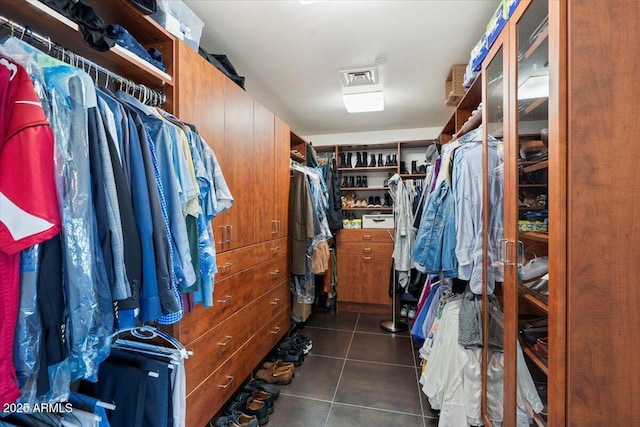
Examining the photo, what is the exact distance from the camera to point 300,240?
2639 mm

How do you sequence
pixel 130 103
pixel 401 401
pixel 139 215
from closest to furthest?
pixel 139 215 < pixel 130 103 < pixel 401 401

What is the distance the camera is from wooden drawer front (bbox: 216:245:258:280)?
1.60m

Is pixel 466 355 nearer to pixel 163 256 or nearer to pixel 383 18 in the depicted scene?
pixel 163 256

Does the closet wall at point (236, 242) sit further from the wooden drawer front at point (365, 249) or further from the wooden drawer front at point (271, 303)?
the wooden drawer front at point (365, 249)

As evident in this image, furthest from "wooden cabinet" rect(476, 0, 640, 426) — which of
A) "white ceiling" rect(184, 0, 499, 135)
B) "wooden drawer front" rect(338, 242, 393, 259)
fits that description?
"wooden drawer front" rect(338, 242, 393, 259)

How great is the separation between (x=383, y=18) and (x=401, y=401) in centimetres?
247

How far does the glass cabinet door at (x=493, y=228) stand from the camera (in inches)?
50.7

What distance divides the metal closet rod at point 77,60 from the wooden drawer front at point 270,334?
166cm

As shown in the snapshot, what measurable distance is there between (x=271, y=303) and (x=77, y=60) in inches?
75.1

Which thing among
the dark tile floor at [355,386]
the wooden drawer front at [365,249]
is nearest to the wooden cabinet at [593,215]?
the dark tile floor at [355,386]

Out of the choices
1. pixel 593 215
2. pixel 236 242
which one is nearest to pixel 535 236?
pixel 593 215

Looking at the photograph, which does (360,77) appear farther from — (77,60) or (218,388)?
(218,388)

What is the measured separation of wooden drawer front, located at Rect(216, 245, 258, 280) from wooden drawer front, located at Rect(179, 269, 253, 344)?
0.12ft

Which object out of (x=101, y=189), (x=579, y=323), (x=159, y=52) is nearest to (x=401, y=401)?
(x=579, y=323)
